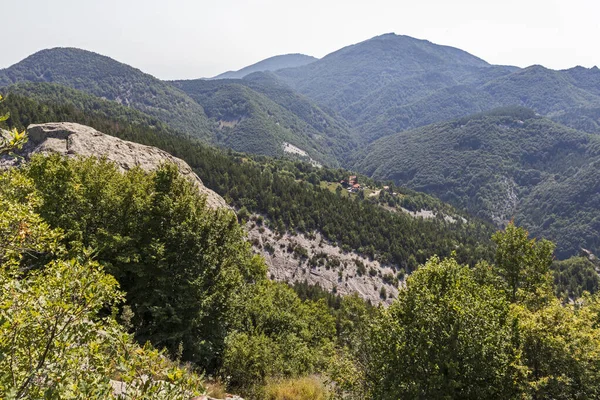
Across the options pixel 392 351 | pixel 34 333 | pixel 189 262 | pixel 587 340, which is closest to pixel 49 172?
pixel 189 262

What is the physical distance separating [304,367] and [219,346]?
A: 792 centimetres

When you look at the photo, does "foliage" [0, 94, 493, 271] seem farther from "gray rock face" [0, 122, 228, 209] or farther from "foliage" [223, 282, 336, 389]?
"foliage" [223, 282, 336, 389]

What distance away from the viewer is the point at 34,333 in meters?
5.72

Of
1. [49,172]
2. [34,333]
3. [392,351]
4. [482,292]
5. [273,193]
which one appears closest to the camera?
[34,333]

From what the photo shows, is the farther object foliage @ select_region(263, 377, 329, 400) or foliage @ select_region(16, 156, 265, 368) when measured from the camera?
foliage @ select_region(16, 156, 265, 368)

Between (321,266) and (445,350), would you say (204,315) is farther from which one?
(321,266)

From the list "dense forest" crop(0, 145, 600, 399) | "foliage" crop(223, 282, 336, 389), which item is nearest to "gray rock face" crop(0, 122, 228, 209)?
"foliage" crop(223, 282, 336, 389)

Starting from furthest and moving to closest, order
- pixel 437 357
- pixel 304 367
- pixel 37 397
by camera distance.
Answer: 1. pixel 304 367
2. pixel 437 357
3. pixel 37 397

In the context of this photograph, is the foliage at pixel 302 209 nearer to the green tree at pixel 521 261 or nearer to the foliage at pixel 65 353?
the green tree at pixel 521 261

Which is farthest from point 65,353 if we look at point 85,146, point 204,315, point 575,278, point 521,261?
point 575,278

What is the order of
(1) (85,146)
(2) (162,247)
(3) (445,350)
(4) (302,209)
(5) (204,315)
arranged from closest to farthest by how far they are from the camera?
(3) (445,350) < (5) (204,315) < (2) (162,247) < (1) (85,146) < (4) (302,209)

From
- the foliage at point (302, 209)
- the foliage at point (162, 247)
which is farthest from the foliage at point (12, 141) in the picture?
the foliage at point (302, 209)

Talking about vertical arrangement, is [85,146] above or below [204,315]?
above

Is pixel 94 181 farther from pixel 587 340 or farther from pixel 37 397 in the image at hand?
pixel 587 340
